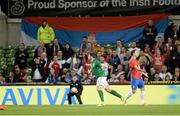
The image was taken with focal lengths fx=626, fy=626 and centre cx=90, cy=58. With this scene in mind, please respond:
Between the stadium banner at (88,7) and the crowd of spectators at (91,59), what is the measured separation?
1648mm

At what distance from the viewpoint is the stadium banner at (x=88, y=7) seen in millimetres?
30062

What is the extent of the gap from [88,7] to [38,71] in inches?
225

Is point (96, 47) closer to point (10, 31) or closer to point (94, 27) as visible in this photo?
point (94, 27)

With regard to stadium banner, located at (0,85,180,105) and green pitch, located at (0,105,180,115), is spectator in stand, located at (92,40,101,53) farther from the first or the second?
green pitch, located at (0,105,180,115)

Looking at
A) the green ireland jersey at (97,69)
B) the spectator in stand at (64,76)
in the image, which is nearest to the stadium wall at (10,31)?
the spectator in stand at (64,76)

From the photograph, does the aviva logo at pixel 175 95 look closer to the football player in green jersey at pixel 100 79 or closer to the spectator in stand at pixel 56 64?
the football player in green jersey at pixel 100 79

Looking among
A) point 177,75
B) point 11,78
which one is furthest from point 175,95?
point 11,78

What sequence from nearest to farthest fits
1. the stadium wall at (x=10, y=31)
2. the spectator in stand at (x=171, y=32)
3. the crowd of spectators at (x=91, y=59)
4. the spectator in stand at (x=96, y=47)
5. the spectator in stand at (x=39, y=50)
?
1. the crowd of spectators at (x=91, y=59)
2. the spectator in stand at (x=96, y=47)
3. the spectator in stand at (x=171, y=32)
4. the spectator in stand at (x=39, y=50)
5. the stadium wall at (x=10, y=31)

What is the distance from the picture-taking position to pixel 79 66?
87.8 feet

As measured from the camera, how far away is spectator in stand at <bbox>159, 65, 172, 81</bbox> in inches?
965

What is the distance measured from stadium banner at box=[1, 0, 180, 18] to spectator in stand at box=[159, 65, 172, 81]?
570cm

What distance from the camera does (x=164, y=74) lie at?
24812 mm

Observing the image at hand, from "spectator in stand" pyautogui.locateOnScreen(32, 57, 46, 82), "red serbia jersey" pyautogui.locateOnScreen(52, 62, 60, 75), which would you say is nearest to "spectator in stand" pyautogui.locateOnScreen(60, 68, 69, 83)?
"red serbia jersey" pyautogui.locateOnScreen(52, 62, 60, 75)

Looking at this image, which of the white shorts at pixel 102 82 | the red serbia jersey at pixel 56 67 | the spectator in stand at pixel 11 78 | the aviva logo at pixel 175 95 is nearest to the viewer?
the white shorts at pixel 102 82
